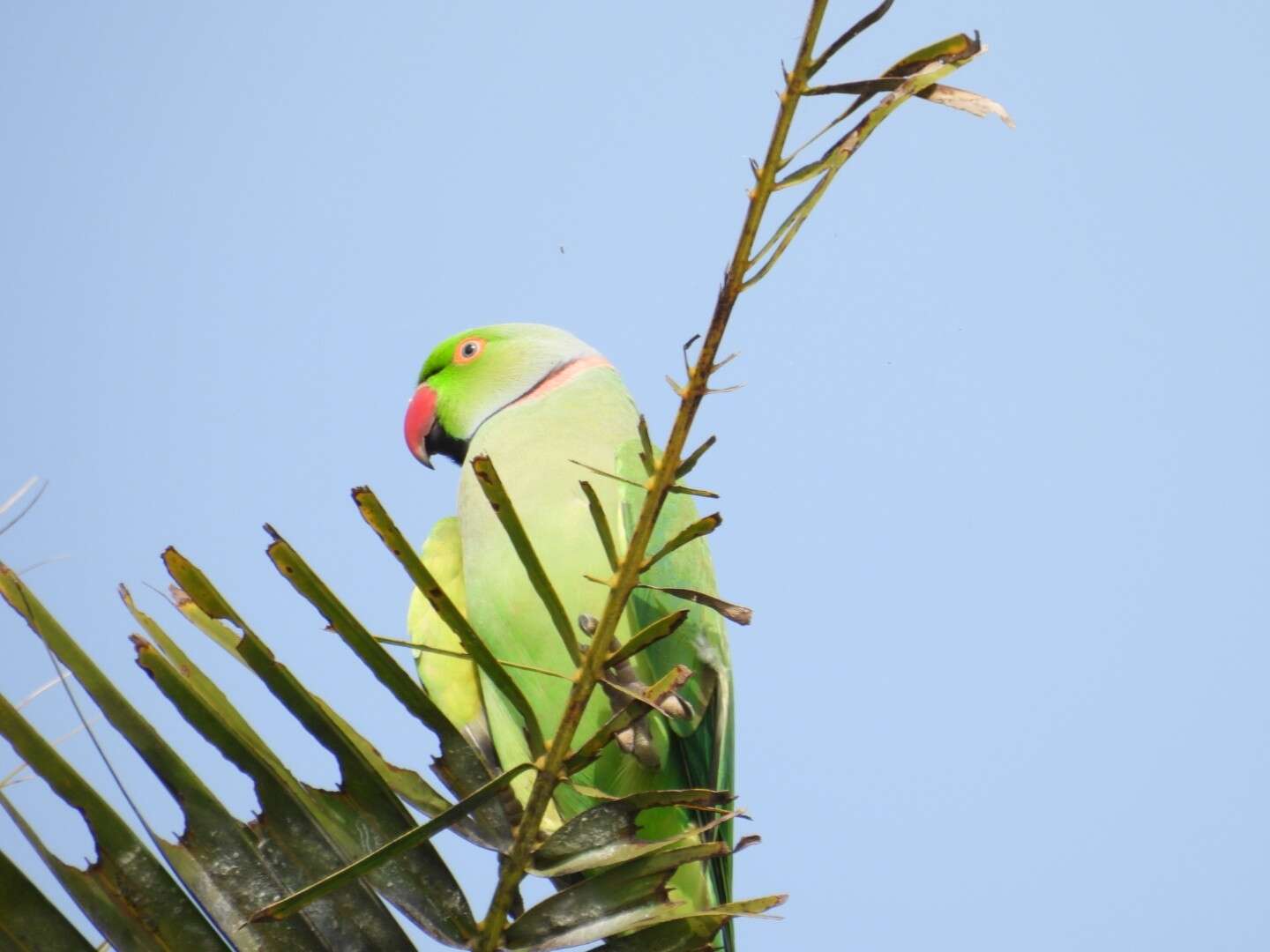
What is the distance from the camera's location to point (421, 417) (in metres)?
2.79

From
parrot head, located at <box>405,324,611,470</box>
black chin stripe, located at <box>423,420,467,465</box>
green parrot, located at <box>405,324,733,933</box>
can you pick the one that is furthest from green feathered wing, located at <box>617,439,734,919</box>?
black chin stripe, located at <box>423,420,467,465</box>

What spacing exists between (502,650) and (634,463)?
0.39m

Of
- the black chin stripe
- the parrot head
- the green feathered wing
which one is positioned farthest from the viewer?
the black chin stripe

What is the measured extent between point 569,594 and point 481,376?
71 cm

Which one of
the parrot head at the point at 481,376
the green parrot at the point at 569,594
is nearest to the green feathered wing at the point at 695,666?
the green parrot at the point at 569,594

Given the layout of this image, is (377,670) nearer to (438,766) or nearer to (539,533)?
(438,766)

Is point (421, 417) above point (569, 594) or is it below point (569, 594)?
above

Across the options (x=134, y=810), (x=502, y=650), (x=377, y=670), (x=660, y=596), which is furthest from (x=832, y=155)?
(x=502, y=650)

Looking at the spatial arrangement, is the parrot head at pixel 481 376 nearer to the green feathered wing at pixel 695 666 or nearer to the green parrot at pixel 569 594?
the green parrot at pixel 569 594

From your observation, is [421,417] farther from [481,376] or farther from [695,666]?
[695,666]

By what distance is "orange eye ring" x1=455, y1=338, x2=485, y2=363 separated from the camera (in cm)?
274

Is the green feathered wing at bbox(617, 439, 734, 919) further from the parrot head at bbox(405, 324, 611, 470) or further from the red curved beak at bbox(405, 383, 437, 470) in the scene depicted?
the red curved beak at bbox(405, 383, 437, 470)

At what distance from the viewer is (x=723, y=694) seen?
2.14 meters

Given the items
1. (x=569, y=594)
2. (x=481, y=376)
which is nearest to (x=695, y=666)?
(x=569, y=594)
